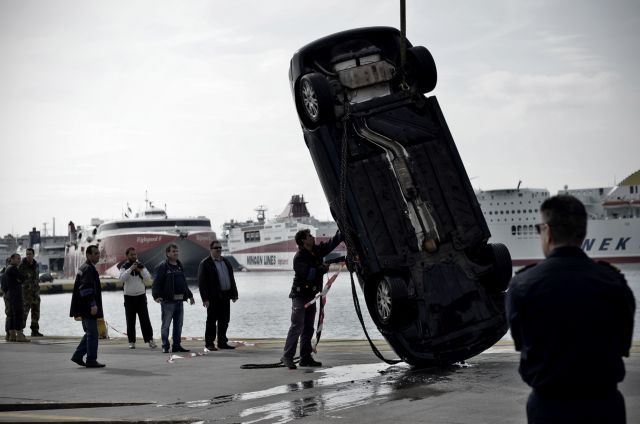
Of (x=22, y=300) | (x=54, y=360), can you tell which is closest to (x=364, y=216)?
(x=54, y=360)

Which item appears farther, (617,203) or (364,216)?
(617,203)

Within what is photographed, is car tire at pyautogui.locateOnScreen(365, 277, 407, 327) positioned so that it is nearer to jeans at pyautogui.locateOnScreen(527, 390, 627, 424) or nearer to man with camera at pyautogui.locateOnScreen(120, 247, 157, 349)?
jeans at pyautogui.locateOnScreen(527, 390, 627, 424)

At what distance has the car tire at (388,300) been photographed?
9.05m

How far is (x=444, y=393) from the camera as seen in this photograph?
306 inches

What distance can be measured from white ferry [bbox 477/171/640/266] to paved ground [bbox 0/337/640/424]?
7754 cm

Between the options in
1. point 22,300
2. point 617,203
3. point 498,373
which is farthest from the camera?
point 617,203

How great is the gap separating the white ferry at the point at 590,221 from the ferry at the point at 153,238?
30341mm

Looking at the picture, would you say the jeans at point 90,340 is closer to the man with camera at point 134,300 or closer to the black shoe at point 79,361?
the black shoe at point 79,361

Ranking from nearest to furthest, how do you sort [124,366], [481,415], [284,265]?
[481,415], [124,366], [284,265]

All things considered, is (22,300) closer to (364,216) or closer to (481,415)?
(364,216)

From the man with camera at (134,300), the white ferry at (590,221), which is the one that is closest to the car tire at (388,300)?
the man with camera at (134,300)

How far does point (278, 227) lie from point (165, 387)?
383 feet

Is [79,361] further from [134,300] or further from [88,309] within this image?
[134,300]

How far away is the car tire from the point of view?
9.05 m
